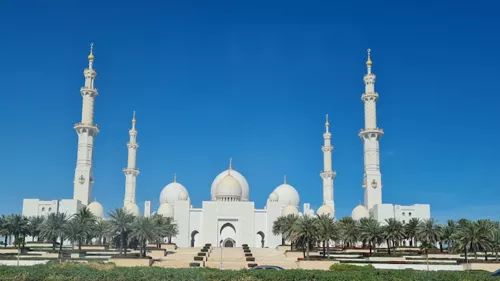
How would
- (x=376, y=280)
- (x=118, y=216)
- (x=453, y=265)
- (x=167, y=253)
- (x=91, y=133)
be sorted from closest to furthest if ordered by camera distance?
(x=376, y=280)
(x=453, y=265)
(x=118, y=216)
(x=167, y=253)
(x=91, y=133)

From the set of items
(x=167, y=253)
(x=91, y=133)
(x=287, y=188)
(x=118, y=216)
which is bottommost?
(x=167, y=253)

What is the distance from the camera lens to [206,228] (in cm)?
6406

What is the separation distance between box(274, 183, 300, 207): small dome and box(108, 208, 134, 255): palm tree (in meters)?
33.8

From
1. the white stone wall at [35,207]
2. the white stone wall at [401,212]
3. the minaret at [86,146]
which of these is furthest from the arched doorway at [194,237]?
the white stone wall at [401,212]

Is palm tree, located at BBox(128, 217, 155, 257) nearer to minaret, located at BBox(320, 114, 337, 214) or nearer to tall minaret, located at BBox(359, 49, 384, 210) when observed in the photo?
tall minaret, located at BBox(359, 49, 384, 210)

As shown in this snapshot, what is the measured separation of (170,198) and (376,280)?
55.6 m

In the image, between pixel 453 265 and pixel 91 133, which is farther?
pixel 91 133

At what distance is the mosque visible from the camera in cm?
5984

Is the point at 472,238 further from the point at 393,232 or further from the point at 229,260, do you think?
the point at 229,260

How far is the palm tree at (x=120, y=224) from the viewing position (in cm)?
4047

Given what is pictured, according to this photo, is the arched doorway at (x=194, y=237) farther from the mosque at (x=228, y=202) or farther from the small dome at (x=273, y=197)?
the small dome at (x=273, y=197)

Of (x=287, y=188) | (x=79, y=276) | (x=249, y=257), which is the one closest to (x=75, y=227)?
(x=249, y=257)

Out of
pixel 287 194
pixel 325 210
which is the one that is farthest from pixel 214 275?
pixel 287 194

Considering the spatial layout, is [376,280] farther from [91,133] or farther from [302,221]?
[91,133]
